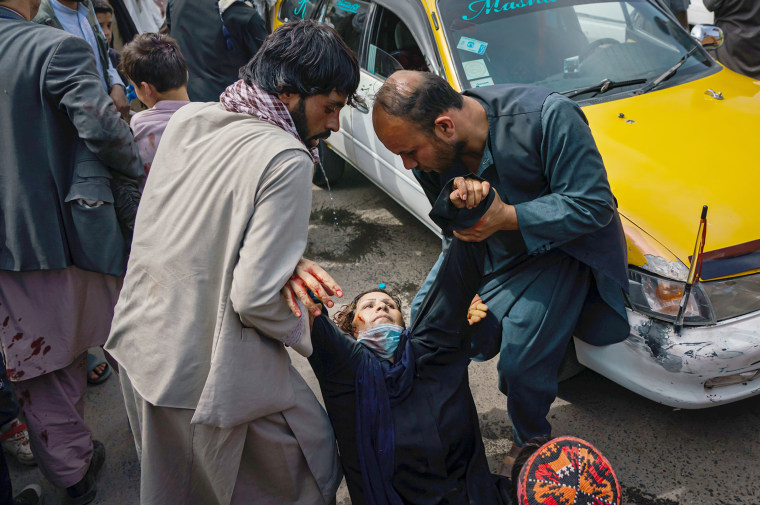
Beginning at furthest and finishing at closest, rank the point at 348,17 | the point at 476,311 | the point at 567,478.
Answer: the point at 348,17
the point at 476,311
the point at 567,478

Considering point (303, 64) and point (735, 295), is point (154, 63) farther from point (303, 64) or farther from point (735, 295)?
point (735, 295)

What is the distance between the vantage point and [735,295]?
2.30 m

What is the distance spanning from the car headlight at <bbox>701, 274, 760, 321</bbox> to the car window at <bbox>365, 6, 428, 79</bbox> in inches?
83.9

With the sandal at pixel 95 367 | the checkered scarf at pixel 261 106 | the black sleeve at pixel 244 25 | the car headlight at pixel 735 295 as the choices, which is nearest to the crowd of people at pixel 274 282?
the checkered scarf at pixel 261 106

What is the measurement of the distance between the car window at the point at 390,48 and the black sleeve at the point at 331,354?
82.7 inches

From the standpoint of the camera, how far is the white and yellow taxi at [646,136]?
7.54 ft

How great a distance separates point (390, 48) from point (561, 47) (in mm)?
1156

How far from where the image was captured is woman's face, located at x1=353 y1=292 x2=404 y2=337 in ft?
8.83

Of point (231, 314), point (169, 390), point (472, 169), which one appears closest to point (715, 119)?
point (472, 169)

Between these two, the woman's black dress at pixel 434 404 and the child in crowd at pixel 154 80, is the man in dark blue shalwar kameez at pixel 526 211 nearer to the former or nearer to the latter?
the woman's black dress at pixel 434 404

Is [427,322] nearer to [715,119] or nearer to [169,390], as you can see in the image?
[169,390]

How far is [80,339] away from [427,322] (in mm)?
1428

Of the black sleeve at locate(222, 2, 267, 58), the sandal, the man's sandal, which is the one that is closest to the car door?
the black sleeve at locate(222, 2, 267, 58)

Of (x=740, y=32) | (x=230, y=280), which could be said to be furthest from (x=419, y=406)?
(x=740, y=32)
